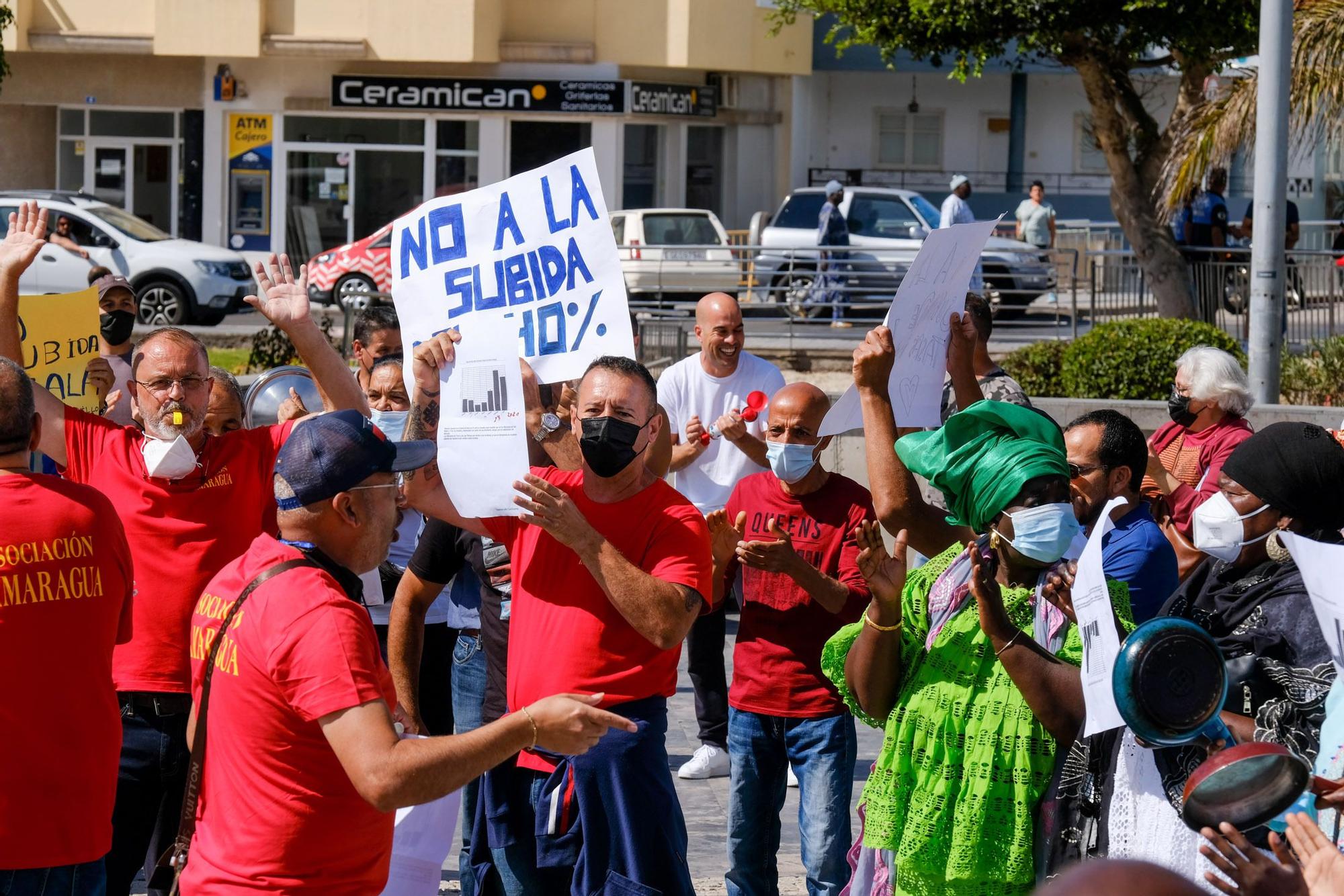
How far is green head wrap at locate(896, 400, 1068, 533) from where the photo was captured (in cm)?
385

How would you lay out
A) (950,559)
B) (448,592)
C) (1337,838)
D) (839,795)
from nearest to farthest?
1. (1337,838)
2. (950,559)
3. (839,795)
4. (448,592)

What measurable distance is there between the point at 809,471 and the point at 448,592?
1508 millimetres

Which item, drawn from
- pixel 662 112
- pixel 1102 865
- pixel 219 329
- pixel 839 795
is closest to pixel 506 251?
pixel 839 795

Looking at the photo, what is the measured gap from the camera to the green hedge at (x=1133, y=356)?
1212cm

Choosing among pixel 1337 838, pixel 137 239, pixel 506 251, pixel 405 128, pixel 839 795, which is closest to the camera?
pixel 1337 838

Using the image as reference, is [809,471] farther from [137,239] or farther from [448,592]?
[137,239]

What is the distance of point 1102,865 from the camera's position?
187 centimetres

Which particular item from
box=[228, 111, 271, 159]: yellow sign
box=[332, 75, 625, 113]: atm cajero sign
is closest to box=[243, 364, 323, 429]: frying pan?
box=[332, 75, 625, 113]: atm cajero sign

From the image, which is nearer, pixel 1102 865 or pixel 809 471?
pixel 1102 865

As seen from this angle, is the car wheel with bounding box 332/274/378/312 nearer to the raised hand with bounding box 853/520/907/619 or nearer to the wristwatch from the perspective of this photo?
the wristwatch

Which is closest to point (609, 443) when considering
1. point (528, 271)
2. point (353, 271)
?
point (528, 271)

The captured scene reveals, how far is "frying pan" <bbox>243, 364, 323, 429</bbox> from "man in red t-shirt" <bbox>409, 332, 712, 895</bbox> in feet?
8.15

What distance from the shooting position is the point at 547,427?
204 inches

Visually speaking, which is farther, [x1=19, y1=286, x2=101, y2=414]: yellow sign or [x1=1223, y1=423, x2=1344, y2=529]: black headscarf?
[x1=19, y1=286, x2=101, y2=414]: yellow sign
